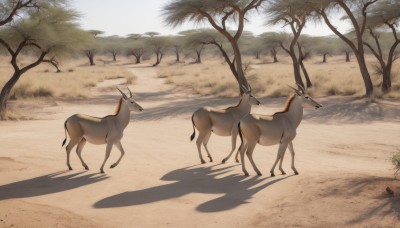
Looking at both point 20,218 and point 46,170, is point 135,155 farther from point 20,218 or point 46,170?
point 20,218

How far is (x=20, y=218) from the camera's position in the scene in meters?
5.28

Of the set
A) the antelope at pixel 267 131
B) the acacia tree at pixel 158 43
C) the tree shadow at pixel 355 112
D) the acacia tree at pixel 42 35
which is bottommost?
the tree shadow at pixel 355 112

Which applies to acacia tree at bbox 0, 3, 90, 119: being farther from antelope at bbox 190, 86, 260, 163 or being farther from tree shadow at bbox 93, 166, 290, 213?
tree shadow at bbox 93, 166, 290, 213

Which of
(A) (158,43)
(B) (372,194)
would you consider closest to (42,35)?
(B) (372,194)

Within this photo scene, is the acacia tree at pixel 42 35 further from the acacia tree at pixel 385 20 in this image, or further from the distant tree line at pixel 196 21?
the acacia tree at pixel 385 20

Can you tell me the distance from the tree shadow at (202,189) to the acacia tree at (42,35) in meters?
11.6

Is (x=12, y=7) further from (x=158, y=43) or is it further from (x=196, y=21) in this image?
(x=158, y=43)

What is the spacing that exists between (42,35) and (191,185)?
13799 mm

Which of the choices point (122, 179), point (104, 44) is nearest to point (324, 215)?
point (122, 179)

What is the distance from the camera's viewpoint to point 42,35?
18.4 meters

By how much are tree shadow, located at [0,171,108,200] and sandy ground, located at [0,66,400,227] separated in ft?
0.05

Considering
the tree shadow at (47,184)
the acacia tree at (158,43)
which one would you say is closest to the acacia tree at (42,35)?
the tree shadow at (47,184)

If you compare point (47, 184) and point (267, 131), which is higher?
point (267, 131)

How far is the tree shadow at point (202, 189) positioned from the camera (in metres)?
6.16
